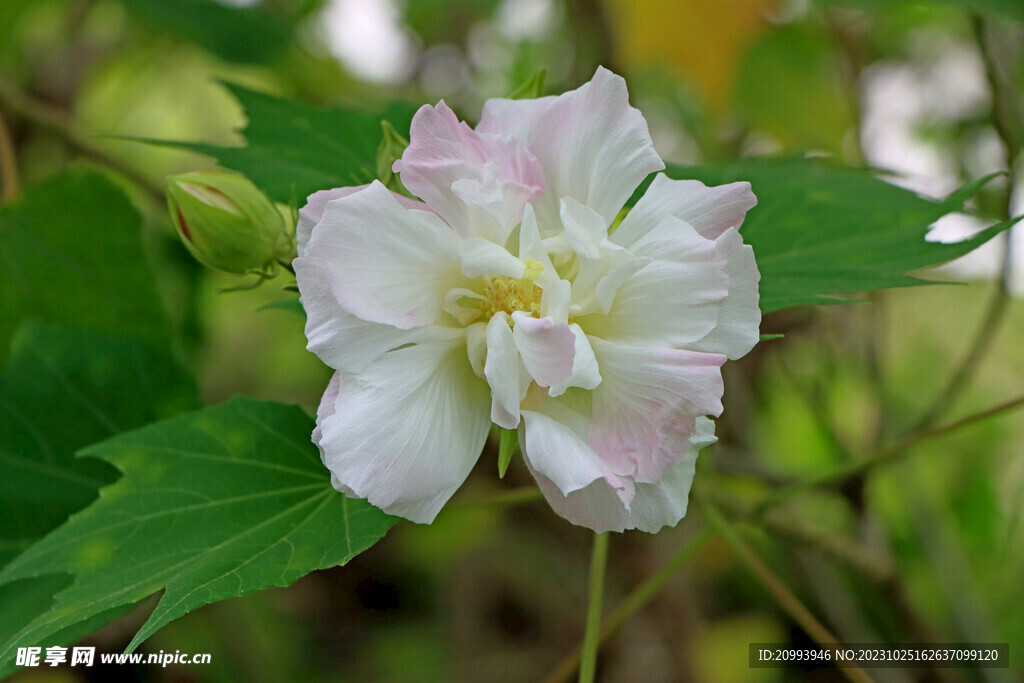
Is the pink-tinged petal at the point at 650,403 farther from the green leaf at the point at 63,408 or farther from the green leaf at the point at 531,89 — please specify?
the green leaf at the point at 63,408

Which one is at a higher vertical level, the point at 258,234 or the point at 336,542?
the point at 258,234

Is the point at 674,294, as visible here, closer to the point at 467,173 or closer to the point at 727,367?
the point at 467,173

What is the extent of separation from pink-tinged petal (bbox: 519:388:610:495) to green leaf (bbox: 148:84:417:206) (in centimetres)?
27

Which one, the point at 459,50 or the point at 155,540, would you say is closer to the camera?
the point at 155,540

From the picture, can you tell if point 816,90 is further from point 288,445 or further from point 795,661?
point 288,445

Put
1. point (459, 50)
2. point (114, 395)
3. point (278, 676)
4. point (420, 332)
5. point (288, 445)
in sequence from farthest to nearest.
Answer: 1. point (459, 50)
2. point (278, 676)
3. point (114, 395)
4. point (288, 445)
5. point (420, 332)

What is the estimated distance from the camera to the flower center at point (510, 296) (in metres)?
0.45

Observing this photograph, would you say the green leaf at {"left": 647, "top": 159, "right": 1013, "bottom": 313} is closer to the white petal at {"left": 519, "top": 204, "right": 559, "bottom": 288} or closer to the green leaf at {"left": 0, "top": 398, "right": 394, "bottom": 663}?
the white petal at {"left": 519, "top": 204, "right": 559, "bottom": 288}

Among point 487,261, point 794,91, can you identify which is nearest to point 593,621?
point 487,261

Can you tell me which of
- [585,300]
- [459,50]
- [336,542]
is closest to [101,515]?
[336,542]

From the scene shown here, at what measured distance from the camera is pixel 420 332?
1.41ft

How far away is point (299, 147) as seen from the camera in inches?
26.4

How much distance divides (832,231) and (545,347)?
33cm

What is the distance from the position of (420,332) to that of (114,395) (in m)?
0.42
